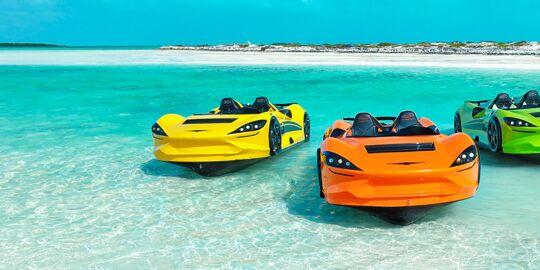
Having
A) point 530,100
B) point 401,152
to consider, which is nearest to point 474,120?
point 530,100

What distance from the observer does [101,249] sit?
5.43 metres

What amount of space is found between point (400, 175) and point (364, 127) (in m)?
2.00

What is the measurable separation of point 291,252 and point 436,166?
1.62 meters

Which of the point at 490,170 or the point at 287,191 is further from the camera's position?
the point at 490,170

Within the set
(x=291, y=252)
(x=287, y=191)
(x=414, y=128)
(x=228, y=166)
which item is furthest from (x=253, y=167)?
(x=291, y=252)

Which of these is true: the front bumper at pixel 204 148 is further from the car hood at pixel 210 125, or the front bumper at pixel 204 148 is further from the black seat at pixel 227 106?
the black seat at pixel 227 106

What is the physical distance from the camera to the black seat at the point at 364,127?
7.18 meters

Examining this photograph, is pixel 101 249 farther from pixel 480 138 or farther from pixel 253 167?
pixel 480 138

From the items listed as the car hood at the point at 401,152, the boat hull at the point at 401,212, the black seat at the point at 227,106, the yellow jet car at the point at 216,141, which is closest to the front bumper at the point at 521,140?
the car hood at the point at 401,152

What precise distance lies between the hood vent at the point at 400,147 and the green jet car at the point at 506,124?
9.93ft

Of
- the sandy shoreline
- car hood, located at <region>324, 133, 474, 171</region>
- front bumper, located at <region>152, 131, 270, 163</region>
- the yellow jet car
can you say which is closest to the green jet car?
car hood, located at <region>324, 133, 474, 171</region>

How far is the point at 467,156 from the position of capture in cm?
562

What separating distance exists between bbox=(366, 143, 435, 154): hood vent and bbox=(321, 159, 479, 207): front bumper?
1.21 ft

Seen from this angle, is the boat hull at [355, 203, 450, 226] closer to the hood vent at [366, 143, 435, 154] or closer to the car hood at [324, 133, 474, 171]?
the car hood at [324, 133, 474, 171]
